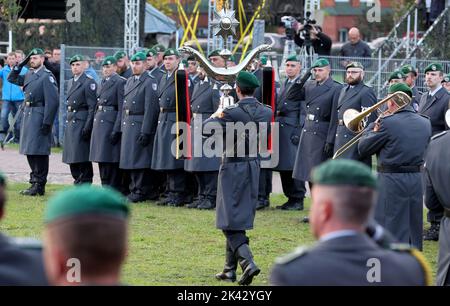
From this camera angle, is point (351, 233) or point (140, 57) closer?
point (351, 233)

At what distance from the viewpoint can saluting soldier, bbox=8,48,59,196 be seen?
49.2 ft

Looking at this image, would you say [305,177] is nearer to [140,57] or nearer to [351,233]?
[140,57]

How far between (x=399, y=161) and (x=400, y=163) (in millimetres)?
20

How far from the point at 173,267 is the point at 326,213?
620 cm

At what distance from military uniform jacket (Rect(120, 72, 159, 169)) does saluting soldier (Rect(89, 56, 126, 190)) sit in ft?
0.55

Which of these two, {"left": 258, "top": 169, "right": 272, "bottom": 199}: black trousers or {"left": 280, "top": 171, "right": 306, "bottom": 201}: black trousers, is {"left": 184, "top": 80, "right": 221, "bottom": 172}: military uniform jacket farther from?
{"left": 280, "top": 171, "right": 306, "bottom": 201}: black trousers

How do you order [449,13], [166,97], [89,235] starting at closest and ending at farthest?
[89,235], [166,97], [449,13]

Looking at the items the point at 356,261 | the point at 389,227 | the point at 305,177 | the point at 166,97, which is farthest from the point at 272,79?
the point at 356,261

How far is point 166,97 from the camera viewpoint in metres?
14.6

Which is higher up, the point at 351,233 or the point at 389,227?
the point at 351,233

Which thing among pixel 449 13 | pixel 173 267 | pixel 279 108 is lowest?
pixel 173 267

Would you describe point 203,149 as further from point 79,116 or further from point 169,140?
point 79,116

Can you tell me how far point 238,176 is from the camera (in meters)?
9.56

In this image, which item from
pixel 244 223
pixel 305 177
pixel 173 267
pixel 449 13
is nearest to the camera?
pixel 244 223
